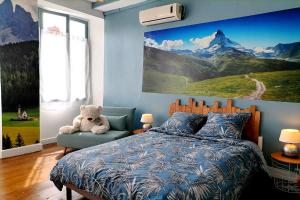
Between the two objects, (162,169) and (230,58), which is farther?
(230,58)

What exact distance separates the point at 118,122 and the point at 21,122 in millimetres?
1601

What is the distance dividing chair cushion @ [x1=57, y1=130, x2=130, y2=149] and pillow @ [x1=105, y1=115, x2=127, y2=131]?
0.75 ft

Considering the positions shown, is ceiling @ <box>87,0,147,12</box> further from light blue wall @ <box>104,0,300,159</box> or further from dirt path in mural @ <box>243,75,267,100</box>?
dirt path in mural @ <box>243,75,267,100</box>

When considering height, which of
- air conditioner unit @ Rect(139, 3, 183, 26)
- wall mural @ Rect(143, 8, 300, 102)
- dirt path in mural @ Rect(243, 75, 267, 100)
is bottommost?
dirt path in mural @ Rect(243, 75, 267, 100)

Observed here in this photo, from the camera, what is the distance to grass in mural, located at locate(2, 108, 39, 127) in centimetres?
362

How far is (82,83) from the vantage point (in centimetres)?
511

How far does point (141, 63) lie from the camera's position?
426cm

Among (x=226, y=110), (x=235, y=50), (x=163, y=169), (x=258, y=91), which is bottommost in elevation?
(x=163, y=169)

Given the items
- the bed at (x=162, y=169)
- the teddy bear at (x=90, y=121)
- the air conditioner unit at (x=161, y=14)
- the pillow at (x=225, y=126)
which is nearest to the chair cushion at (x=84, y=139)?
the teddy bear at (x=90, y=121)

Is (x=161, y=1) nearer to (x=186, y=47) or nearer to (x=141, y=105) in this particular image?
(x=186, y=47)

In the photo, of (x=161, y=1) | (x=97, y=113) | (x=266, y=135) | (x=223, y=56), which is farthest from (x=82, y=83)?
(x=266, y=135)

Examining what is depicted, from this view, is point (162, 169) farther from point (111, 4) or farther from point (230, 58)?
point (111, 4)

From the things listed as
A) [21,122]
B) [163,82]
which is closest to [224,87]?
[163,82]

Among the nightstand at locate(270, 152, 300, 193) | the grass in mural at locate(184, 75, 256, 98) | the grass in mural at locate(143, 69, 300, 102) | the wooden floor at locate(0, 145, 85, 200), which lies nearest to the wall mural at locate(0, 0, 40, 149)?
the wooden floor at locate(0, 145, 85, 200)
